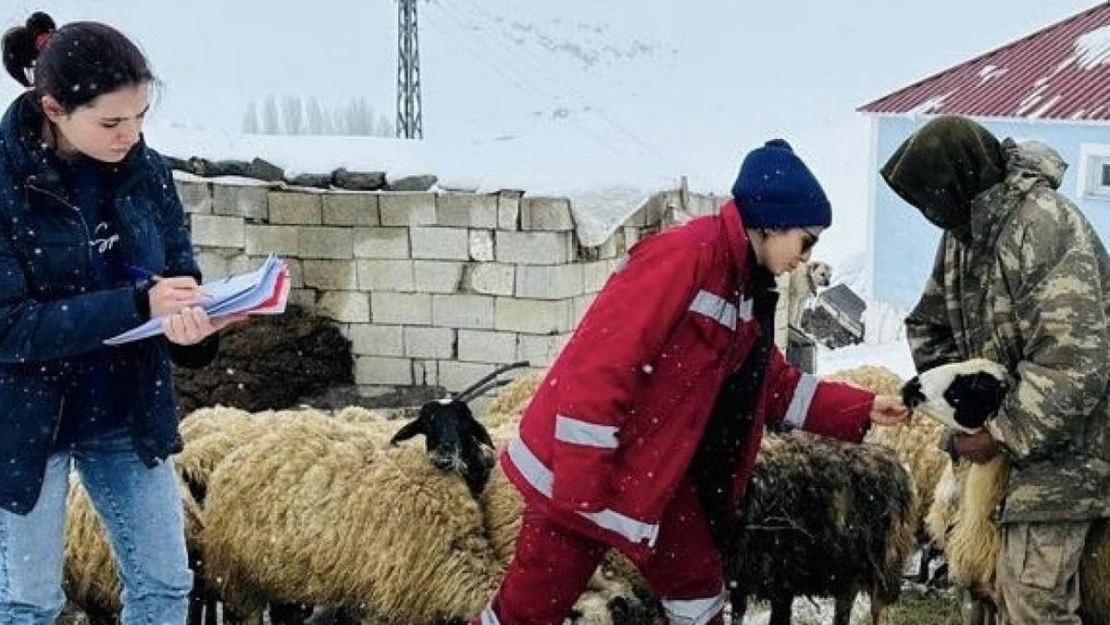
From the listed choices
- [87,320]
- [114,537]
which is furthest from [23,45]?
[114,537]

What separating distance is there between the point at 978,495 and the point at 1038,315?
713 mm

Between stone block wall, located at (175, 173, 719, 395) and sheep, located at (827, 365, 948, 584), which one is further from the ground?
stone block wall, located at (175, 173, 719, 395)

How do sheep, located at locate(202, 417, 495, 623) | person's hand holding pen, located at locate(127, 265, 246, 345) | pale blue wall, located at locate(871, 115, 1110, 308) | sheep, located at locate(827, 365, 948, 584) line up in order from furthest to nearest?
pale blue wall, located at locate(871, 115, 1110, 308)
sheep, located at locate(827, 365, 948, 584)
sheep, located at locate(202, 417, 495, 623)
person's hand holding pen, located at locate(127, 265, 246, 345)

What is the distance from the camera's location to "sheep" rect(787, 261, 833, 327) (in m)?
11.0

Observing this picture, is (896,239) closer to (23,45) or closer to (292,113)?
(23,45)

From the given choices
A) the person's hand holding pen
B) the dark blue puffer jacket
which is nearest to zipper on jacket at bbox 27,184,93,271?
the dark blue puffer jacket

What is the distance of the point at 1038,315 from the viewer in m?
3.24

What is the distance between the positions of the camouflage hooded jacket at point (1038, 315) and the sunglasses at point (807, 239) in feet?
1.16

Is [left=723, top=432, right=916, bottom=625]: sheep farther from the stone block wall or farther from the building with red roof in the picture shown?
the building with red roof

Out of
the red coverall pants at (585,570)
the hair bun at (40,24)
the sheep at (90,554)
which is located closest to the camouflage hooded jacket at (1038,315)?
the red coverall pants at (585,570)

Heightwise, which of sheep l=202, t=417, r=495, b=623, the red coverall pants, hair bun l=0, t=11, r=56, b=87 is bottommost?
sheep l=202, t=417, r=495, b=623

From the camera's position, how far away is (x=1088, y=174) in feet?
58.2

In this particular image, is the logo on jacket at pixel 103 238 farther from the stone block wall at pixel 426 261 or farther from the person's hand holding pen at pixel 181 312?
the stone block wall at pixel 426 261

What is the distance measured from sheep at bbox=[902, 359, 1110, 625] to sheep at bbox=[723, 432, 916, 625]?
1.18 metres
